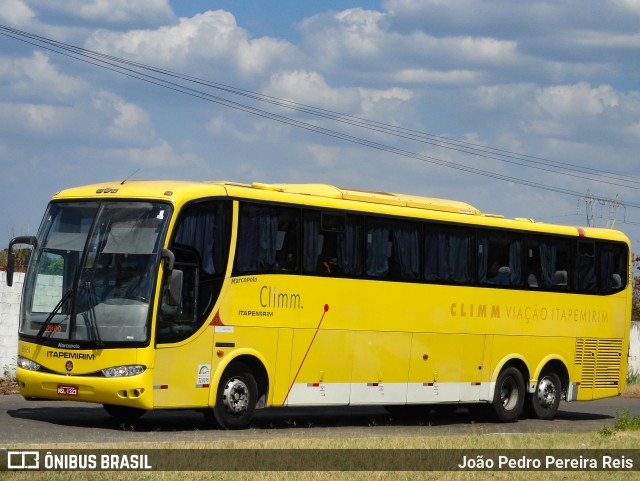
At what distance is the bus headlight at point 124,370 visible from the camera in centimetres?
1764

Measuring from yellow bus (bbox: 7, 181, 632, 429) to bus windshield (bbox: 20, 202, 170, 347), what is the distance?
0.02 m

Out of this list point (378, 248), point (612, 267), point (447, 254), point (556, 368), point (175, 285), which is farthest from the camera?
point (612, 267)

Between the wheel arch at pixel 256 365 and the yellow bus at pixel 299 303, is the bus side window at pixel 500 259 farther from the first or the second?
the wheel arch at pixel 256 365

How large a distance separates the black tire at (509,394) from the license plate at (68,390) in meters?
8.89

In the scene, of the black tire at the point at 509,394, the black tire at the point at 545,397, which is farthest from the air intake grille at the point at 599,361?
the black tire at the point at 509,394

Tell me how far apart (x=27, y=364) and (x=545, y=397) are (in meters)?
10.6

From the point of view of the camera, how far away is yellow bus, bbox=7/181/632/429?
18.0m

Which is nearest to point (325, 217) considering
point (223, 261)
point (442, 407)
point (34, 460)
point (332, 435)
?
point (223, 261)

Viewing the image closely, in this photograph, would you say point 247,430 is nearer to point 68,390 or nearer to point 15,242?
point 68,390

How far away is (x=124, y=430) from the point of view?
18.0 m

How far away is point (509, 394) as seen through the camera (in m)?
24.5

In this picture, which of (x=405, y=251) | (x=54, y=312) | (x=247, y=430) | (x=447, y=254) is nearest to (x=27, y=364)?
(x=54, y=312)

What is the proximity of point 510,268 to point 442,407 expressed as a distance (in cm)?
300

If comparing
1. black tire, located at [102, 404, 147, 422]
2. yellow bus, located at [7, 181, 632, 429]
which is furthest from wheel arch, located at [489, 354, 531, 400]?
black tire, located at [102, 404, 147, 422]
